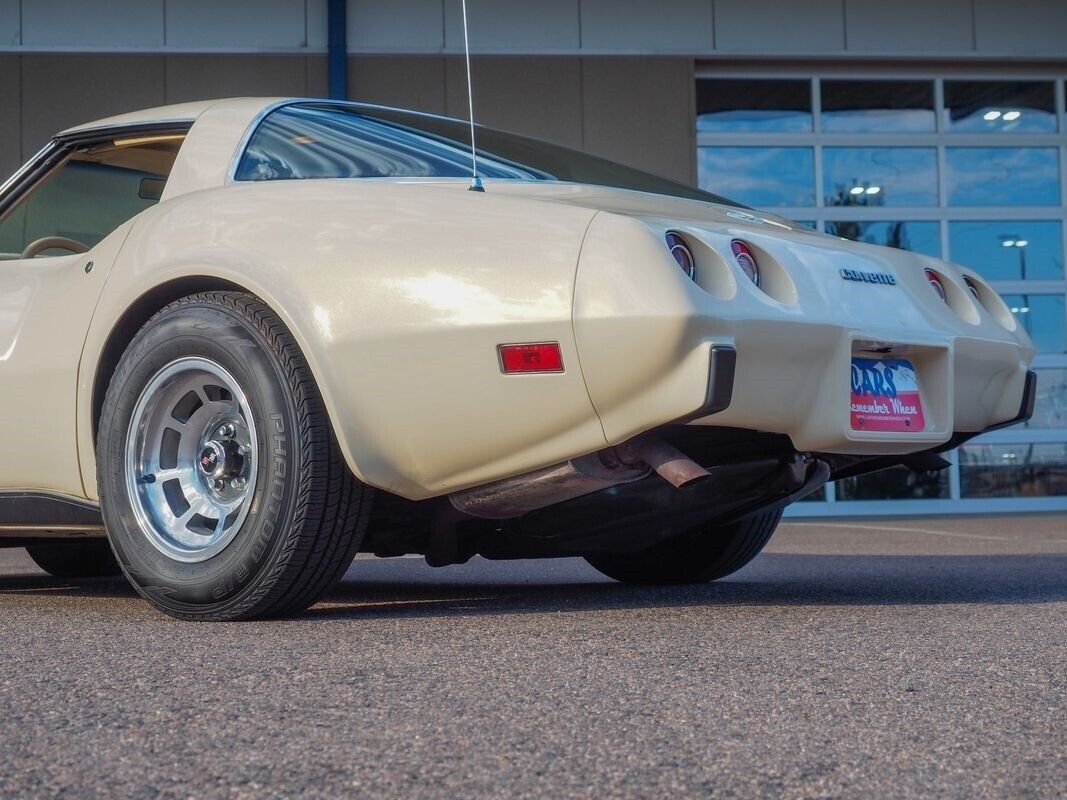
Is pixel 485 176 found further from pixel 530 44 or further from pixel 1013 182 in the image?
pixel 1013 182

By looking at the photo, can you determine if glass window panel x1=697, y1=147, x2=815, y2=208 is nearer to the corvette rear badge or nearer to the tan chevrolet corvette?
the tan chevrolet corvette

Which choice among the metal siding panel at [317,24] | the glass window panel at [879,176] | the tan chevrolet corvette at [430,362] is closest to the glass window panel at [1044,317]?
the glass window panel at [879,176]

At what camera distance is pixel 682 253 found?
2.86 metres

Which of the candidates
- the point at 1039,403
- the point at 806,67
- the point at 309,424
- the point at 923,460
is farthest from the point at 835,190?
the point at 309,424

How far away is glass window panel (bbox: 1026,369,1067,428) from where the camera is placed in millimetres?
12867

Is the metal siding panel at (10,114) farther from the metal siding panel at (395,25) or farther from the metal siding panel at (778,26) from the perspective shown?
the metal siding panel at (778,26)

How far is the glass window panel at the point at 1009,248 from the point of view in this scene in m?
13.1

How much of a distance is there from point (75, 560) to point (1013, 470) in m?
9.70

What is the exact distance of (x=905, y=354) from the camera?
3.27m

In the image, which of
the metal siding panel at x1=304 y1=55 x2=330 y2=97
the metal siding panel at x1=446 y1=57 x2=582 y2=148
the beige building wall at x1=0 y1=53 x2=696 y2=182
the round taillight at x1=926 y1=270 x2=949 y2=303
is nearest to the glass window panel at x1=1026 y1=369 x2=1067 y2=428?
the beige building wall at x1=0 y1=53 x2=696 y2=182

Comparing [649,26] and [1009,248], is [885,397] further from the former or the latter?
[1009,248]

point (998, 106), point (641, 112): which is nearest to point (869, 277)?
point (641, 112)

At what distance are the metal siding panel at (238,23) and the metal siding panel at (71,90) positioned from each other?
0.49 meters

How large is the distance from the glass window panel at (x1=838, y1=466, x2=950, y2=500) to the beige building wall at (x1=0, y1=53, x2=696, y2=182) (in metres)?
3.12
